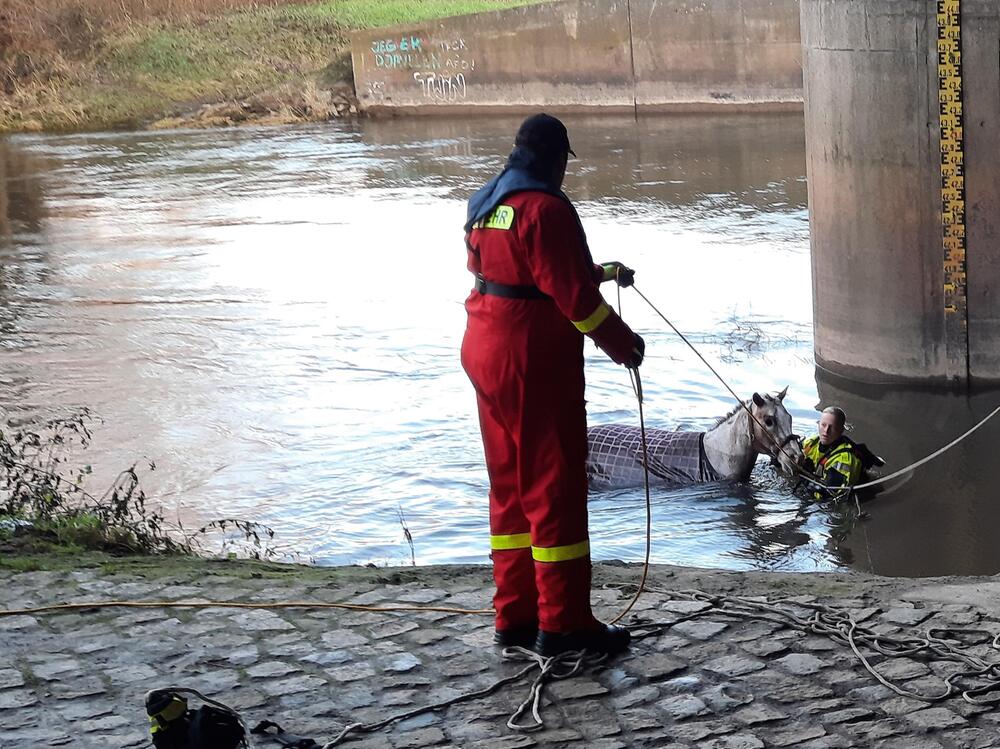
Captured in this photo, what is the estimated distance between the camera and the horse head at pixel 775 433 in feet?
36.8

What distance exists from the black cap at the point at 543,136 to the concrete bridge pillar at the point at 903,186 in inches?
312

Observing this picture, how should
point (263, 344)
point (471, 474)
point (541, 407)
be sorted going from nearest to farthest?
point (541, 407)
point (471, 474)
point (263, 344)

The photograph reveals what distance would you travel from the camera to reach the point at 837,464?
36.0 feet

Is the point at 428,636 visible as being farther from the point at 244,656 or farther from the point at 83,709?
the point at 83,709

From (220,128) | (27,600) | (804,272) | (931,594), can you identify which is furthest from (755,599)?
(220,128)

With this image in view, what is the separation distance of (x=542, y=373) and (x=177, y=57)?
37162mm

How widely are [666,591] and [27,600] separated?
3.06 meters

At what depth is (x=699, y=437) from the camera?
460 inches

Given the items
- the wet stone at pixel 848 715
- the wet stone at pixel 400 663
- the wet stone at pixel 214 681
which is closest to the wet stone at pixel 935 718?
the wet stone at pixel 848 715

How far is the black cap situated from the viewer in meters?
5.74

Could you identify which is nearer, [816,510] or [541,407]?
[541,407]

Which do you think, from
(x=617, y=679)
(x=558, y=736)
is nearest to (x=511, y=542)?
(x=617, y=679)

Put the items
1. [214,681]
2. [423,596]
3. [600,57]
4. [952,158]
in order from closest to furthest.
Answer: [214,681], [423,596], [952,158], [600,57]

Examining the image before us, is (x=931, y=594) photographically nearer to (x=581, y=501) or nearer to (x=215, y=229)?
(x=581, y=501)
